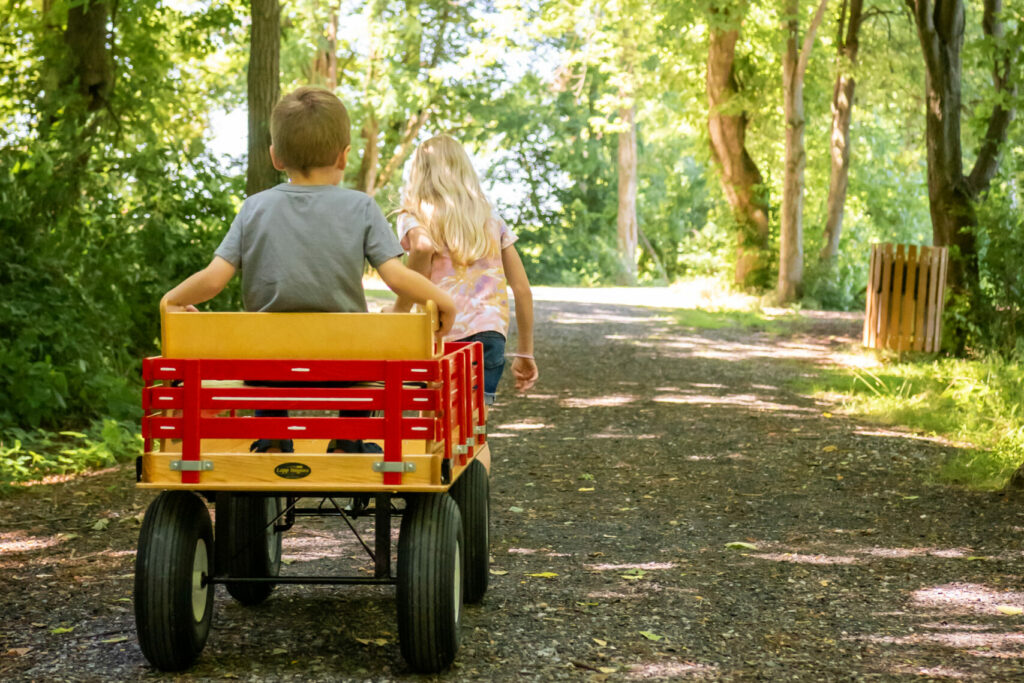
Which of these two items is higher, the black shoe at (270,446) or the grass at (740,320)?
the black shoe at (270,446)

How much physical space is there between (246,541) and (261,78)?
6.98 metres

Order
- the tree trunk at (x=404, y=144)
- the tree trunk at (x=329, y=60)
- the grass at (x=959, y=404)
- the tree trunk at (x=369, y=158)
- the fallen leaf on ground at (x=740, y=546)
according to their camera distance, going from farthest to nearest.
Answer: the tree trunk at (x=404, y=144) < the tree trunk at (x=369, y=158) < the tree trunk at (x=329, y=60) < the grass at (x=959, y=404) < the fallen leaf on ground at (x=740, y=546)

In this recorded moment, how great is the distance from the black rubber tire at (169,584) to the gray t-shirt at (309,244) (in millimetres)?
750

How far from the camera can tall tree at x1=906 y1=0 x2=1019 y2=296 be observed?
44.5 feet

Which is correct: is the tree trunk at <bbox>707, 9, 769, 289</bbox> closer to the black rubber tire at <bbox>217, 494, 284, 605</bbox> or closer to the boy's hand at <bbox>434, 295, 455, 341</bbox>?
the black rubber tire at <bbox>217, 494, 284, 605</bbox>

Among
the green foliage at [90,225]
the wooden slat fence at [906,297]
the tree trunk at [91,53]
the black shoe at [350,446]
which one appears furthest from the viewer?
the wooden slat fence at [906,297]

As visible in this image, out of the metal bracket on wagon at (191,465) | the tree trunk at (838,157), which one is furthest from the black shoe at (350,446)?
the tree trunk at (838,157)

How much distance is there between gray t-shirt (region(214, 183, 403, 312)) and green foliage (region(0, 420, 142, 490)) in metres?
4.05

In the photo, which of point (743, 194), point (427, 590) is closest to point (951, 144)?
point (427, 590)

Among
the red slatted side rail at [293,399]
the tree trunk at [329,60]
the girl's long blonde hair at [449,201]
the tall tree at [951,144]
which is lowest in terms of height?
the red slatted side rail at [293,399]

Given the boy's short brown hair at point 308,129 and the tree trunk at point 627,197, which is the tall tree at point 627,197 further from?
the boy's short brown hair at point 308,129

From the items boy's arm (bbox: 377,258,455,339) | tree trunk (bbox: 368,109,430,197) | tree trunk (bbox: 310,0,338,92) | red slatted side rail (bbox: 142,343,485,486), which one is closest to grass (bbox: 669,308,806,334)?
tree trunk (bbox: 310,0,338,92)

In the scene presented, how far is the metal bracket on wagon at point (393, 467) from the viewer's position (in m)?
3.88

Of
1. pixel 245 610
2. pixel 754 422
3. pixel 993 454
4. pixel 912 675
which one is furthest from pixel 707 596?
pixel 754 422
